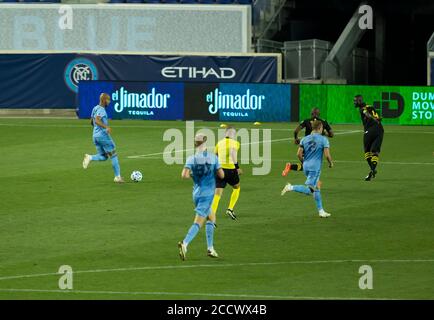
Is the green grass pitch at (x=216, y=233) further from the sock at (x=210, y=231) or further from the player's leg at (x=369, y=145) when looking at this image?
the player's leg at (x=369, y=145)

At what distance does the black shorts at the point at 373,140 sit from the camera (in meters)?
29.0

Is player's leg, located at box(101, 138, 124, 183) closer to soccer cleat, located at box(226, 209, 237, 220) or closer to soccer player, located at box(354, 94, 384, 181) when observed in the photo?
soccer cleat, located at box(226, 209, 237, 220)

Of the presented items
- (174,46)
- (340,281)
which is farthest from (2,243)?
(174,46)

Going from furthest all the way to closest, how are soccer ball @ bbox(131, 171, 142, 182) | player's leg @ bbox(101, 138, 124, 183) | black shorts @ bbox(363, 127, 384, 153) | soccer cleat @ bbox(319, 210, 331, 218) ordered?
black shorts @ bbox(363, 127, 384, 153) < soccer ball @ bbox(131, 171, 142, 182) < player's leg @ bbox(101, 138, 124, 183) < soccer cleat @ bbox(319, 210, 331, 218)

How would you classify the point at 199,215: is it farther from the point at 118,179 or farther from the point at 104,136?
the point at 104,136

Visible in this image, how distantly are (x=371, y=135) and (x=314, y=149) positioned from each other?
6991 millimetres

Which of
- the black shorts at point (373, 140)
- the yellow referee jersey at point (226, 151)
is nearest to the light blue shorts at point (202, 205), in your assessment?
the yellow referee jersey at point (226, 151)

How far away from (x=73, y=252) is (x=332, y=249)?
4.23 m

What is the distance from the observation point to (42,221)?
870 inches

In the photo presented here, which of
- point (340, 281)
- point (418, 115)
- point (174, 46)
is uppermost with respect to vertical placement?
point (174, 46)

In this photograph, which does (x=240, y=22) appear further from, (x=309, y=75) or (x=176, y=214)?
(x=176, y=214)

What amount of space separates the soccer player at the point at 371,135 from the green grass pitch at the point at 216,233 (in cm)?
55

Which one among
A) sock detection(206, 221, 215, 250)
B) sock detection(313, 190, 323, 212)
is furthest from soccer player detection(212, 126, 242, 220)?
sock detection(206, 221, 215, 250)

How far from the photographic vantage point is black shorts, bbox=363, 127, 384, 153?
2898cm
